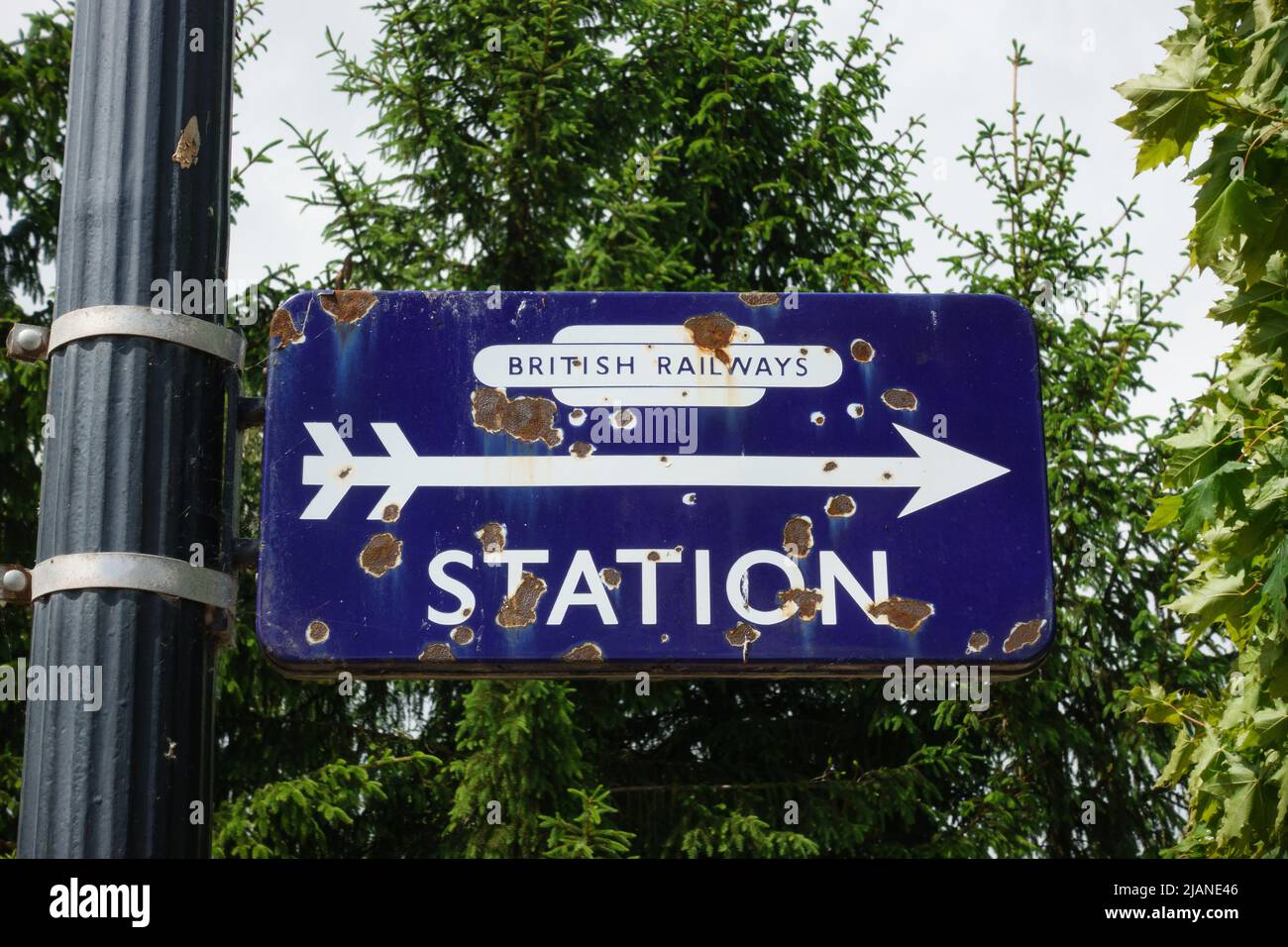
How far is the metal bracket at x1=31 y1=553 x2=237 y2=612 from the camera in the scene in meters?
1.87

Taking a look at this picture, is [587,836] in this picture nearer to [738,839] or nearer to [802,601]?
[738,839]

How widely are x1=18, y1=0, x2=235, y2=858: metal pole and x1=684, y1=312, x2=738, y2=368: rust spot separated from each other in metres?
0.73

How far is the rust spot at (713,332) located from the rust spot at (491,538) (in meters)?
0.44

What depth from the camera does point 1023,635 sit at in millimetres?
2100

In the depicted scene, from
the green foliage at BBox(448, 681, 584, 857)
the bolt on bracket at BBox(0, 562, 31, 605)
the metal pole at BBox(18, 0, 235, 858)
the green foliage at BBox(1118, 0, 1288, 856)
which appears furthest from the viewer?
the green foliage at BBox(448, 681, 584, 857)

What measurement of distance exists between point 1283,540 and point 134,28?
8.88ft

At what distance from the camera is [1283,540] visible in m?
3.30

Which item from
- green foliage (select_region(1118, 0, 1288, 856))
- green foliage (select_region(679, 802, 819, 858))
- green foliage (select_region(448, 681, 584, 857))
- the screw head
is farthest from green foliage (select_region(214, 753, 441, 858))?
the screw head

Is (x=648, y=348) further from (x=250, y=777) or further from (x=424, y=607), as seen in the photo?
(x=250, y=777)

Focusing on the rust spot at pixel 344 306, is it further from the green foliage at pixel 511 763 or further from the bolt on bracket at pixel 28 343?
the green foliage at pixel 511 763

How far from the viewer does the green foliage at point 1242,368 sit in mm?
3232

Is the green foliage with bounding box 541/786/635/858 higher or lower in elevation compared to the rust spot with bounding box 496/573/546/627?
lower

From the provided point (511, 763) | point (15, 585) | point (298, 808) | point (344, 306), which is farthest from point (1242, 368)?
point (298, 808)

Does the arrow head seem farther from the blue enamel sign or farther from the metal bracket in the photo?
the metal bracket
